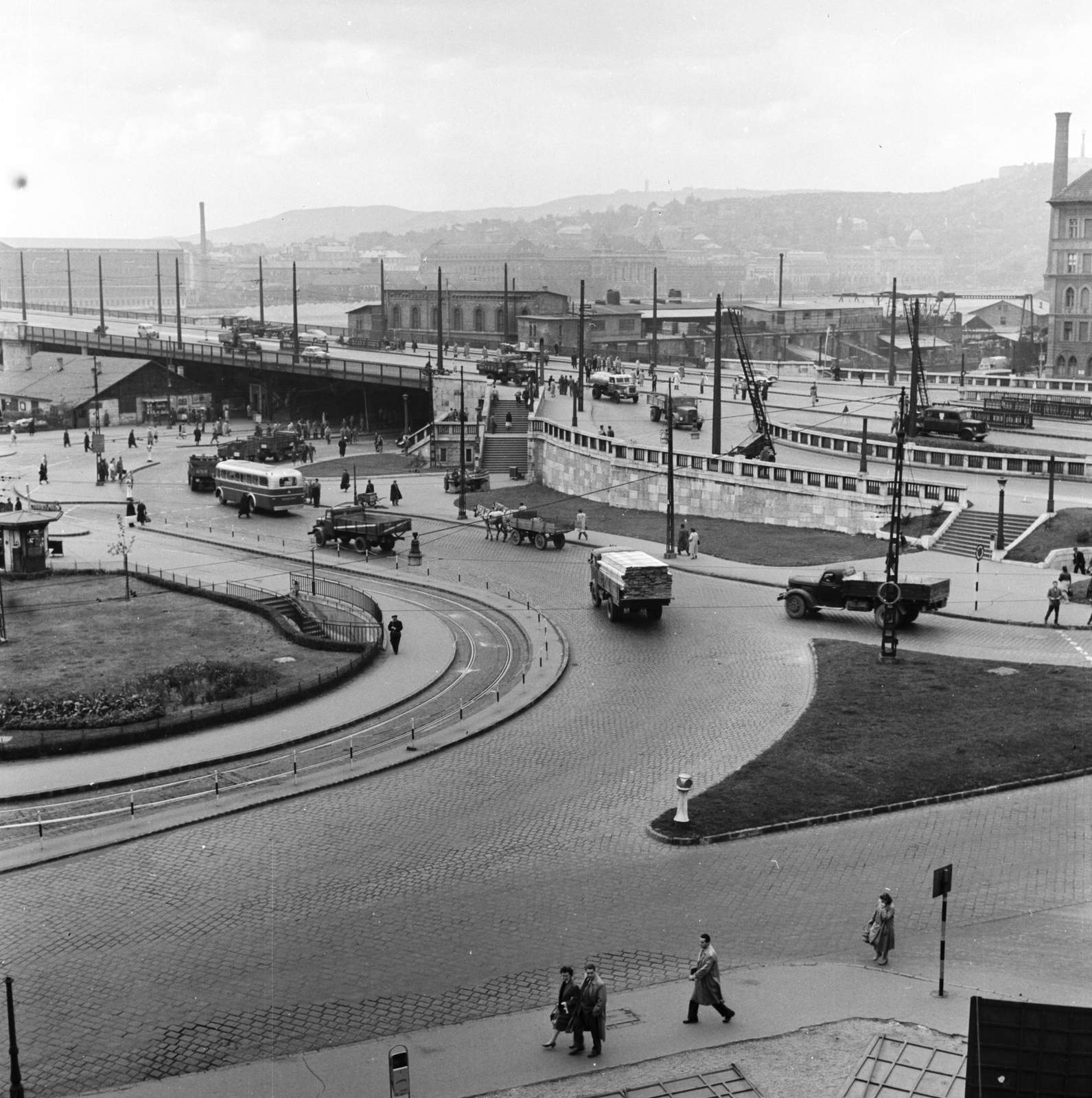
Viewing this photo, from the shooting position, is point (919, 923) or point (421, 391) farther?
point (421, 391)

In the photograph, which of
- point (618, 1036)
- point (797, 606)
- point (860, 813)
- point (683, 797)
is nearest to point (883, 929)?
point (618, 1036)

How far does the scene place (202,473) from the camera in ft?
211

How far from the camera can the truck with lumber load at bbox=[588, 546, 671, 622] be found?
123 ft

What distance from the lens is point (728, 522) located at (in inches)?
2130

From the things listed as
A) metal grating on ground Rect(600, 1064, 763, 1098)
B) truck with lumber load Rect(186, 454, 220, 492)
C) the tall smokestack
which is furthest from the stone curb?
the tall smokestack

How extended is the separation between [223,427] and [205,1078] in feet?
256

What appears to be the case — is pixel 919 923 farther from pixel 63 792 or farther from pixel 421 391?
pixel 421 391

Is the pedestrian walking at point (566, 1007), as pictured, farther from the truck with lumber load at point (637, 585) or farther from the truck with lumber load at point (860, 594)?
the truck with lumber load at point (637, 585)

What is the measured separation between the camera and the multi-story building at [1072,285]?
110062 mm

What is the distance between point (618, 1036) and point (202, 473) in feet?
168

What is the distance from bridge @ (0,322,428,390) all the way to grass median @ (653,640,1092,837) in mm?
59861

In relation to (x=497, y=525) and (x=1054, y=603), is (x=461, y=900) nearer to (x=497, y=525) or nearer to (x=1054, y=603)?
(x=1054, y=603)

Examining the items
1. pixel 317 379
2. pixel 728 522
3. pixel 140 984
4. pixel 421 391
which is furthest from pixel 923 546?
pixel 317 379

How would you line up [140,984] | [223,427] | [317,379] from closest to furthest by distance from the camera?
[140,984]
[223,427]
[317,379]
